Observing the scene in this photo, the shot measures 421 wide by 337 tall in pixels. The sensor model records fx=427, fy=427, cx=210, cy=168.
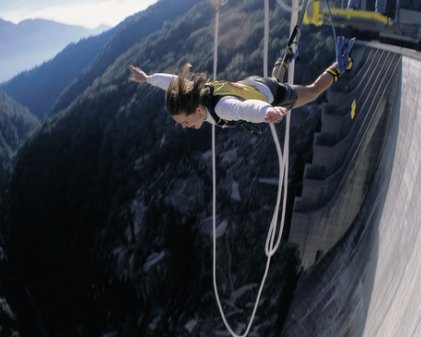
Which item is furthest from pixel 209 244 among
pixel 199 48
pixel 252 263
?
pixel 199 48

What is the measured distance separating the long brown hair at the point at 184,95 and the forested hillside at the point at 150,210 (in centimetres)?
1991

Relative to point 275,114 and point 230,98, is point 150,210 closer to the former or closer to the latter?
point 230,98

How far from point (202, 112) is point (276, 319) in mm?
21380

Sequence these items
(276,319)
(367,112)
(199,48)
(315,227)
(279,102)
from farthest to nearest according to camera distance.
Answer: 1. (199,48)
2. (276,319)
3. (315,227)
4. (367,112)
5. (279,102)

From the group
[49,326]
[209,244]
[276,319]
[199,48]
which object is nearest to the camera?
[276,319]

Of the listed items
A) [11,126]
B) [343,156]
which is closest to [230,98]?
[343,156]

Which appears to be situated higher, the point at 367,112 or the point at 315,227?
the point at 367,112

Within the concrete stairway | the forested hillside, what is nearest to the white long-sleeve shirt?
the concrete stairway

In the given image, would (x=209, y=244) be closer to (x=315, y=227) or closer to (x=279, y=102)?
(x=315, y=227)

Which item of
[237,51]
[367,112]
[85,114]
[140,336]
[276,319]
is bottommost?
[140,336]

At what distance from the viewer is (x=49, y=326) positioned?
38.6 m

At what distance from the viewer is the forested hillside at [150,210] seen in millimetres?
29109

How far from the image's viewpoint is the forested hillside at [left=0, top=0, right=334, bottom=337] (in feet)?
95.5

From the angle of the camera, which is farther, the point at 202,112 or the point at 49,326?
the point at 49,326
